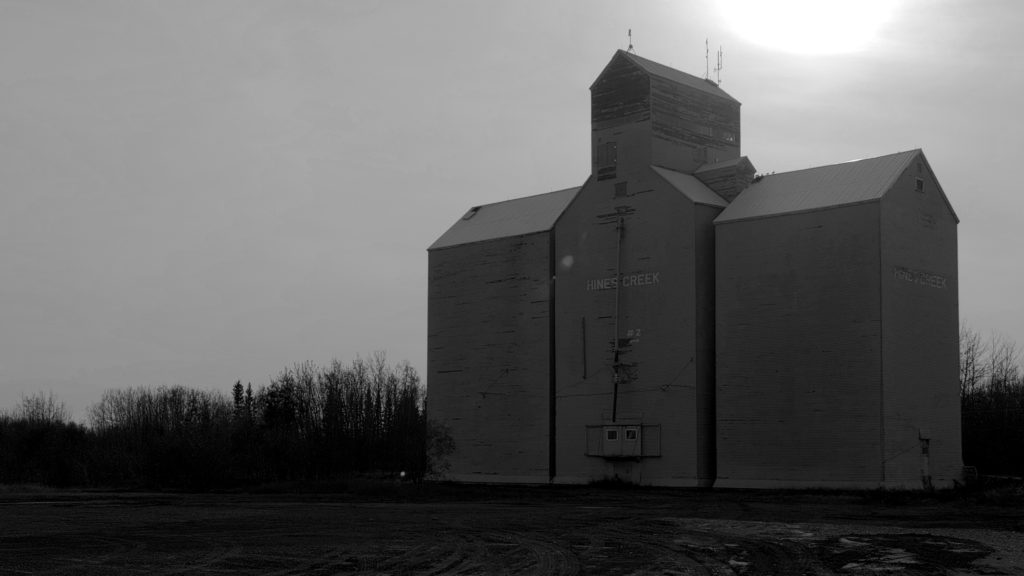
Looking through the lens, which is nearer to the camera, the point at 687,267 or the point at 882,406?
the point at 882,406

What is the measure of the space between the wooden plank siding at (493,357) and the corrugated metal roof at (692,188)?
7.29 metres

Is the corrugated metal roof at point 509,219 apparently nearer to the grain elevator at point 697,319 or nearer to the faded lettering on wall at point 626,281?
the grain elevator at point 697,319

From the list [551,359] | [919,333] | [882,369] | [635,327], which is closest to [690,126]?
[635,327]

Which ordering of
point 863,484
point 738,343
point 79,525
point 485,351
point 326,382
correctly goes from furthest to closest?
1. point 326,382
2. point 485,351
3. point 738,343
4. point 863,484
5. point 79,525

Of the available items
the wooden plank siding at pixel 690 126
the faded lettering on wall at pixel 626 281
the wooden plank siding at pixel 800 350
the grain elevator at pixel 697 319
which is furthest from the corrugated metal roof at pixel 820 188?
the wooden plank siding at pixel 690 126

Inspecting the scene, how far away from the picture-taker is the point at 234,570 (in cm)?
1778

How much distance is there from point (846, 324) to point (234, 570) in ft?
99.3

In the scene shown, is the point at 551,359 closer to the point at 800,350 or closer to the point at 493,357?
the point at 493,357

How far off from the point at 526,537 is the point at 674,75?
114 ft

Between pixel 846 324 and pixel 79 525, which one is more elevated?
pixel 846 324

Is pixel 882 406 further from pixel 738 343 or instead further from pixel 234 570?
pixel 234 570

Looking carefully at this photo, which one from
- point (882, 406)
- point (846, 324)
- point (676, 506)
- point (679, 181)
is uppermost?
point (679, 181)

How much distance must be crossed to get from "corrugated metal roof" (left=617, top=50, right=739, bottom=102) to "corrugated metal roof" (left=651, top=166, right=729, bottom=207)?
4938mm

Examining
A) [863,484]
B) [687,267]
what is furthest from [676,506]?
[687,267]
